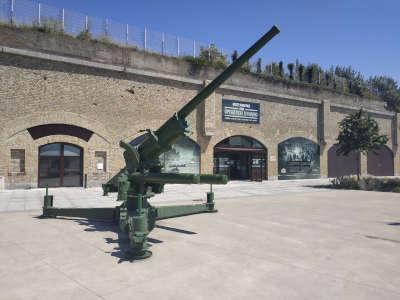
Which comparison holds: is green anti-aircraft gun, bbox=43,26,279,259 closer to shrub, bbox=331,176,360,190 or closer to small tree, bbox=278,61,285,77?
shrub, bbox=331,176,360,190

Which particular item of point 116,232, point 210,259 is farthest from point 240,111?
point 210,259

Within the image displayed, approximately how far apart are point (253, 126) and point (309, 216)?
17.2m

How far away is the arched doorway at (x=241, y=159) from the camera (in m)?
26.1

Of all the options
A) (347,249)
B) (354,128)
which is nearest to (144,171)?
(347,249)

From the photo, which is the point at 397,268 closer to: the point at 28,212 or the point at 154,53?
the point at 28,212

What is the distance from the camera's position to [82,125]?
65.1 ft

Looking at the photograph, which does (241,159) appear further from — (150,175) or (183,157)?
(150,175)

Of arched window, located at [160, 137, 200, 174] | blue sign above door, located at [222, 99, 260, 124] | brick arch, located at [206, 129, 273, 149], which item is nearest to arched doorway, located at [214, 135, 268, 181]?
brick arch, located at [206, 129, 273, 149]

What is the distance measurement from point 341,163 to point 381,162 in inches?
298

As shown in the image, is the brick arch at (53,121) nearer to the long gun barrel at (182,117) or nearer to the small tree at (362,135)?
the long gun barrel at (182,117)

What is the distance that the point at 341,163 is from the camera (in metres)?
A: 33.1

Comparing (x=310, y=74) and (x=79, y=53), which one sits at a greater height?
(x=310, y=74)

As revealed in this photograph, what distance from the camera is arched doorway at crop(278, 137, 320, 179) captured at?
28844mm

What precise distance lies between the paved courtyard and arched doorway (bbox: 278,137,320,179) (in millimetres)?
18968
